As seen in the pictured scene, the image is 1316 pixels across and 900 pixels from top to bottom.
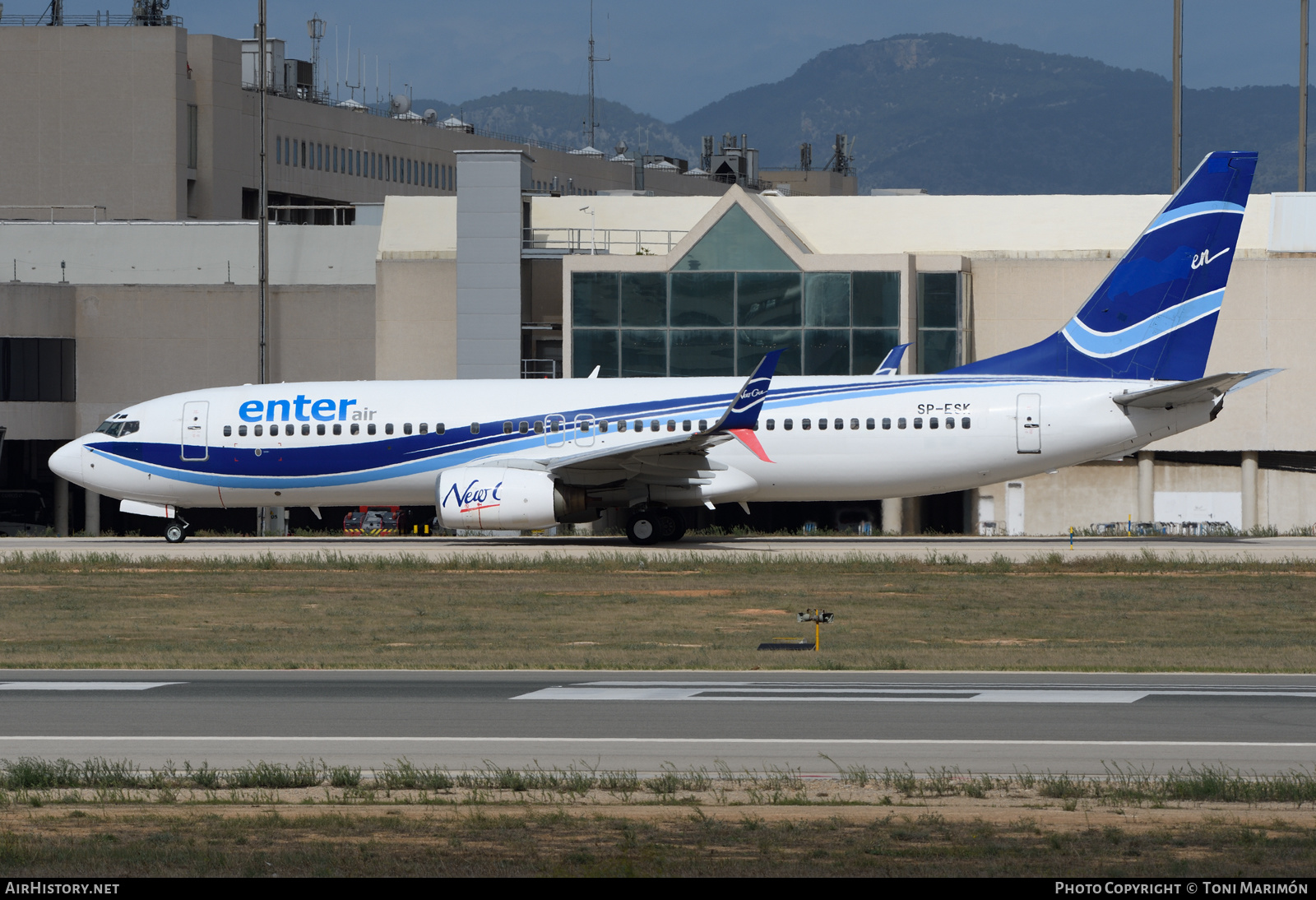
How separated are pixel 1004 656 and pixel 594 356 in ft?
103

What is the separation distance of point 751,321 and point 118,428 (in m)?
19.8

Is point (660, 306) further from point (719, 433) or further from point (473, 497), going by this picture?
point (473, 497)

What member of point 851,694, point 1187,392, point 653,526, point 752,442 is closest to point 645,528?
point 653,526

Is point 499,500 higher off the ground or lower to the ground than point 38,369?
lower

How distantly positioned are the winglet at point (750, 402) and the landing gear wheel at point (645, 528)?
4.25 meters

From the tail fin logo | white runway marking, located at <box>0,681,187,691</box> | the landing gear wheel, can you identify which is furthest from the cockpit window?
the tail fin logo

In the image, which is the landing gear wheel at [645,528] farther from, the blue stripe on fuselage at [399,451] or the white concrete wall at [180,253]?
the white concrete wall at [180,253]

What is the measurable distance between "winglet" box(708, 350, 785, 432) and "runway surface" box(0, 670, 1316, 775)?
1746 cm

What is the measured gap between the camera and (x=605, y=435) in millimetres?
39156

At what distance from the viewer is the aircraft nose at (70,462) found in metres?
40.8

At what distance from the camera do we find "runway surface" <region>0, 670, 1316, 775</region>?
45.1ft

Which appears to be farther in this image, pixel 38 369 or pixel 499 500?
pixel 38 369

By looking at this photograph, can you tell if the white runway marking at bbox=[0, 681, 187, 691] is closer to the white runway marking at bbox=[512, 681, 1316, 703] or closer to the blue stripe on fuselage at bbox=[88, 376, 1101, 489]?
the white runway marking at bbox=[512, 681, 1316, 703]

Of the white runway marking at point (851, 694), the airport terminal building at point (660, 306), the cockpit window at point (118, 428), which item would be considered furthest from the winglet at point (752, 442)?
the white runway marking at point (851, 694)
